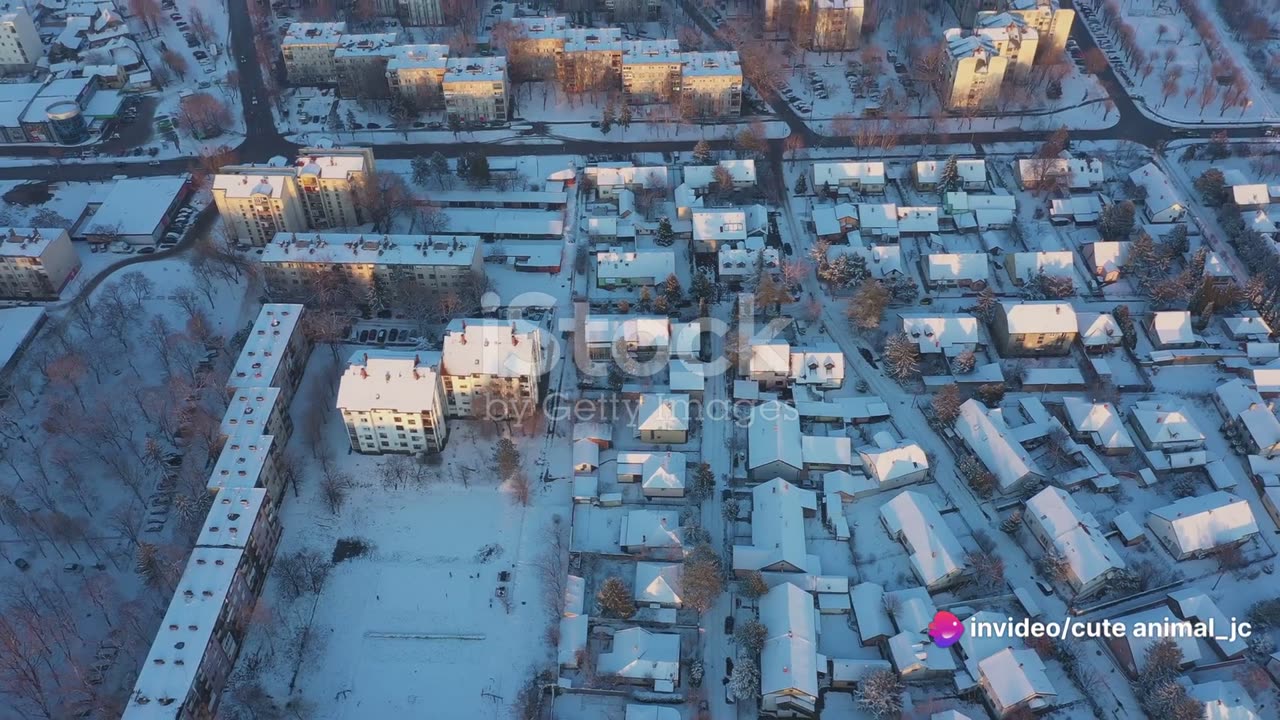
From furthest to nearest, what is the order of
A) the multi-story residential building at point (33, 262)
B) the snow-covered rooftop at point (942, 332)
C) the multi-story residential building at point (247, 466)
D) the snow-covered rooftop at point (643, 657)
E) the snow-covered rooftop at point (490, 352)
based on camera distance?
1. the multi-story residential building at point (33, 262)
2. the snow-covered rooftop at point (942, 332)
3. the snow-covered rooftop at point (490, 352)
4. the multi-story residential building at point (247, 466)
5. the snow-covered rooftop at point (643, 657)


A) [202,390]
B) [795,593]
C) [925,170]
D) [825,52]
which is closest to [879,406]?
[795,593]

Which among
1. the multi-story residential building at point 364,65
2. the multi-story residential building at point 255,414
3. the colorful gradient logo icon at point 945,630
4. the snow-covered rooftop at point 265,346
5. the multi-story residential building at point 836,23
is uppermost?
the multi-story residential building at point 836,23

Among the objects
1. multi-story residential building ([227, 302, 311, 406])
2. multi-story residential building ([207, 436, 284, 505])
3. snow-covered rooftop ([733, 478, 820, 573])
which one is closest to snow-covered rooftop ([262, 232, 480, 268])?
multi-story residential building ([227, 302, 311, 406])

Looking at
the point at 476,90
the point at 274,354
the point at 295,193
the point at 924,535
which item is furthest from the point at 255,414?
the point at 476,90

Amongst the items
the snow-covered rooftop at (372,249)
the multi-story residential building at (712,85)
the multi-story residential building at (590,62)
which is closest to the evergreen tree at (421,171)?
the snow-covered rooftop at (372,249)

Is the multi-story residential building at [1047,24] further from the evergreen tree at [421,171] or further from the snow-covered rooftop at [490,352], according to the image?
the snow-covered rooftop at [490,352]

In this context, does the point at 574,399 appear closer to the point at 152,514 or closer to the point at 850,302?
the point at 850,302

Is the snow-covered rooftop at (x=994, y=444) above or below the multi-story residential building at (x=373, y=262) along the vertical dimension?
below
